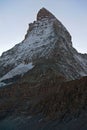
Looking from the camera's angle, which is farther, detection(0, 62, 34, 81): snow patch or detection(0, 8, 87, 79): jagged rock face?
detection(0, 8, 87, 79): jagged rock face

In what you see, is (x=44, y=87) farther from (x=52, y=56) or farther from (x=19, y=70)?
(x=52, y=56)

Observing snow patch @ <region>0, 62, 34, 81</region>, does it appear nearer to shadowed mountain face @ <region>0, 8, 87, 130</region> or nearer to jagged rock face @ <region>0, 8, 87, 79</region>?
shadowed mountain face @ <region>0, 8, 87, 130</region>

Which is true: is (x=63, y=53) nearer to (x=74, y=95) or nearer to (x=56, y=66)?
(x=56, y=66)

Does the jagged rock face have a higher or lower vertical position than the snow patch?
higher

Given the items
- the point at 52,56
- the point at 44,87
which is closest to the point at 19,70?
the point at 52,56

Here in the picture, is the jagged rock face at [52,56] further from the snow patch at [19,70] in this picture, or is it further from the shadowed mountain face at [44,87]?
the snow patch at [19,70]

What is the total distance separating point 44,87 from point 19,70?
145ft

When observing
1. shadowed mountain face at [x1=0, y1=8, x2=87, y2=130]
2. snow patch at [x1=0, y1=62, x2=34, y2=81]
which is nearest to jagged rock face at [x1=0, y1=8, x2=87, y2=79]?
shadowed mountain face at [x1=0, y1=8, x2=87, y2=130]

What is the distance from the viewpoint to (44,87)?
5182 inches

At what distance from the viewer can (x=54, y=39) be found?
625 ft

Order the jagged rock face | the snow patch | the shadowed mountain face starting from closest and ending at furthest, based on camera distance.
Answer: the shadowed mountain face
the snow patch
the jagged rock face

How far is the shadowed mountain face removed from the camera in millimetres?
96869

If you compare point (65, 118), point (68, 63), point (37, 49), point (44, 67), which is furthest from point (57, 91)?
point (37, 49)

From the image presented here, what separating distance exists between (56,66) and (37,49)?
2740 centimetres
